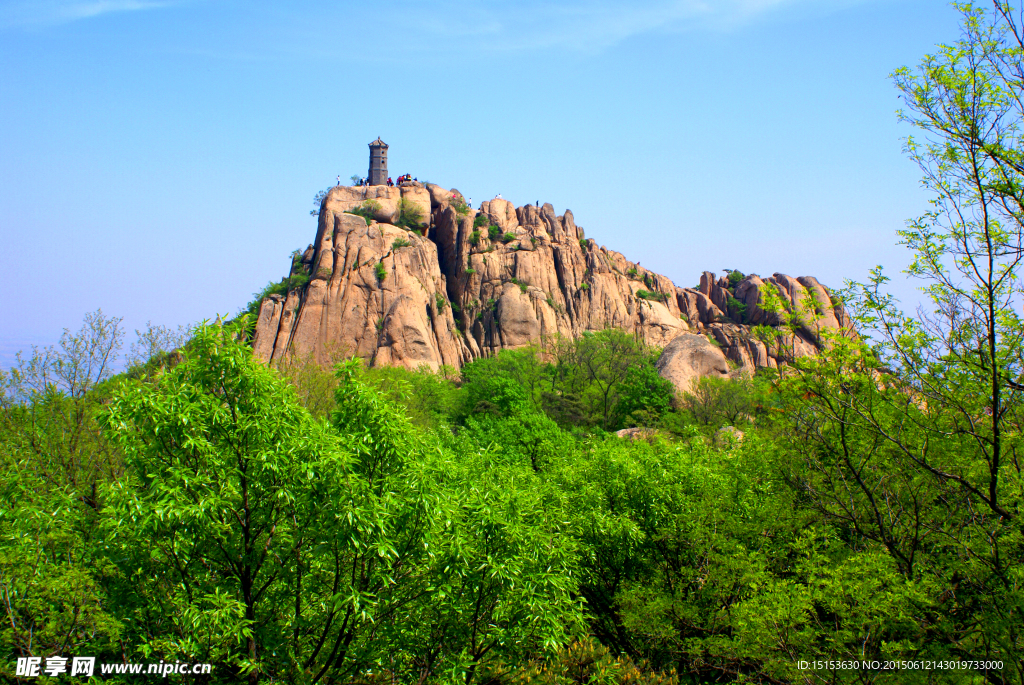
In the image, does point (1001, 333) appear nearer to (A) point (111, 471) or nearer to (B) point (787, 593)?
(B) point (787, 593)

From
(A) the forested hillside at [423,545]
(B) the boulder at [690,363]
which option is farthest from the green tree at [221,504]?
(B) the boulder at [690,363]

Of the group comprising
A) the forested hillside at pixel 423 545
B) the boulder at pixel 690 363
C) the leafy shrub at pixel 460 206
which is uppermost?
the leafy shrub at pixel 460 206

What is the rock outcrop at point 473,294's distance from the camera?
194ft

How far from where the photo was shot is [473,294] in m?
67.5

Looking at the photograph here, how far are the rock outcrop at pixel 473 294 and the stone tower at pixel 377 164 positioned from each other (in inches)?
258

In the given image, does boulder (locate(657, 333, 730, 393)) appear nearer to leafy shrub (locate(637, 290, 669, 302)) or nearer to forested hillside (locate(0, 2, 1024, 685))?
leafy shrub (locate(637, 290, 669, 302))

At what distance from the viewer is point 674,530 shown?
16.6m

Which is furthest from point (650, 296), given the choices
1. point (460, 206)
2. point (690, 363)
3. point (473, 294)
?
point (690, 363)

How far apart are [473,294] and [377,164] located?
73.3 feet

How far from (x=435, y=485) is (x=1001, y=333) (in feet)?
28.8

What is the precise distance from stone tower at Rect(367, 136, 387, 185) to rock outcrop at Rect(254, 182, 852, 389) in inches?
258

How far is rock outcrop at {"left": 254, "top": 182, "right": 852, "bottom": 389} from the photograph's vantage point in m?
59.1

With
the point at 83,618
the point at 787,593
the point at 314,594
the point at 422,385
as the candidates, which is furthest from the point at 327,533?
the point at 422,385

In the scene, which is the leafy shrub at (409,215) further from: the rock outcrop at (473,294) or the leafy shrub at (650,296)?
the leafy shrub at (650,296)
